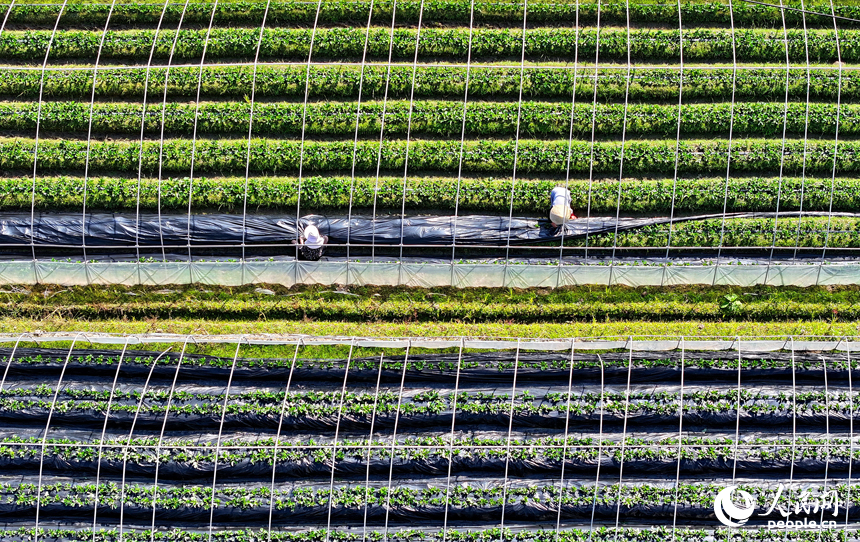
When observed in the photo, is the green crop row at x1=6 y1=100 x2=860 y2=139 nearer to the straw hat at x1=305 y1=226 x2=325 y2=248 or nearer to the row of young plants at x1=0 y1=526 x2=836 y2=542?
the straw hat at x1=305 y1=226 x2=325 y2=248

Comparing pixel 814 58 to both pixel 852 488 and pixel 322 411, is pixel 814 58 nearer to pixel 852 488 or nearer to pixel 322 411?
pixel 852 488

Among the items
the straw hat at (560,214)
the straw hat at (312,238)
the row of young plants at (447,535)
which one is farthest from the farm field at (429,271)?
the straw hat at (312,238)

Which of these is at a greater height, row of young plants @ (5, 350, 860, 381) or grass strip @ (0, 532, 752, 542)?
row of young plants @ (5, 350, 860, 381)

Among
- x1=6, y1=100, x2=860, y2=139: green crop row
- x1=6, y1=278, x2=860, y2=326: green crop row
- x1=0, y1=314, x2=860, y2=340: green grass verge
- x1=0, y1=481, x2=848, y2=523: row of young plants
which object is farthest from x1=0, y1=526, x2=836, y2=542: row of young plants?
x1=6, y1=100, x2=860, y2=139: green crop row

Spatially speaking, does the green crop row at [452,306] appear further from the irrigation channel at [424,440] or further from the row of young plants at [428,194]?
the row of young plants at [428,194]

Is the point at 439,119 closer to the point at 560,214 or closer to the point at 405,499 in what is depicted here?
the point at 560,214
